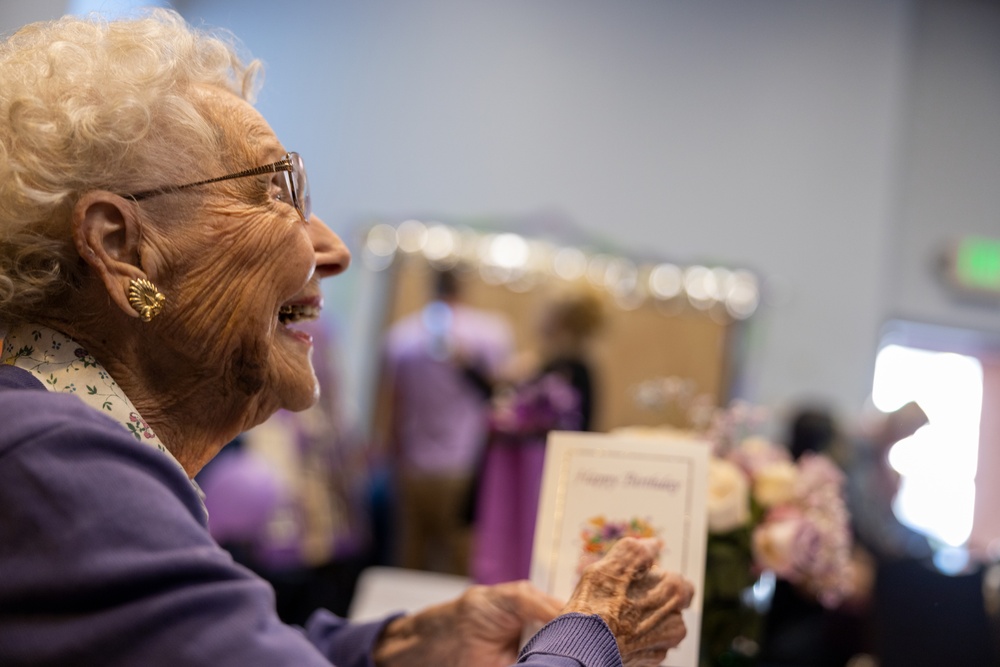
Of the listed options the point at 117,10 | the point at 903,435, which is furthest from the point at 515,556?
the point at 903,435

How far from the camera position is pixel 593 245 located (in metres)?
4.89

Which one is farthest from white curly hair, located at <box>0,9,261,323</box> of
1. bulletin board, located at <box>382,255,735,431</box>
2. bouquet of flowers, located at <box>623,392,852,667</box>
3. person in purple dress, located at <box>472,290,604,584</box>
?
bulletin board, located at <box>382,255,735,431</box>

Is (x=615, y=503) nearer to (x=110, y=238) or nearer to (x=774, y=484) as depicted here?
(x=774, y=484)

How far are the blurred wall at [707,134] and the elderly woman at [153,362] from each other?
3543 mm

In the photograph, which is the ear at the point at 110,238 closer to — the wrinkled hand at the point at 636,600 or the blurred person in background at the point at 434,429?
the wrinkled hand at the point at 636,600

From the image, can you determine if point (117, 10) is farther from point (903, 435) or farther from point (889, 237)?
point (889, 237)

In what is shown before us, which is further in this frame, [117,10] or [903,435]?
[903,435]

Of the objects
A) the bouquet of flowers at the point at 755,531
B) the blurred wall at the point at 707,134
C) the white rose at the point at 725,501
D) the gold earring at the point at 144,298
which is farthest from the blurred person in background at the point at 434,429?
the gold earring at the point at 144,298

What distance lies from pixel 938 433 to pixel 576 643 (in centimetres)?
492

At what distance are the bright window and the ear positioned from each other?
4659 mm

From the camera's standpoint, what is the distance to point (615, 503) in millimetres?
1235

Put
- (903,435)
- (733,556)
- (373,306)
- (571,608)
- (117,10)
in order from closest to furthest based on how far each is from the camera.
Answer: (571,608)
(117,10)
(733,556)
(903,435)
(373,306)

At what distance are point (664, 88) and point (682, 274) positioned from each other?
42.8 inches

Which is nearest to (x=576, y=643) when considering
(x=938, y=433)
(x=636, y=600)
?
(x=636, y=600)
